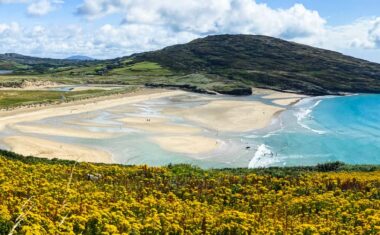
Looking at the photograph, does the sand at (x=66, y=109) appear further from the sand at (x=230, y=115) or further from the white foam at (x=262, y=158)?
the white foam at (x=262, y=158)

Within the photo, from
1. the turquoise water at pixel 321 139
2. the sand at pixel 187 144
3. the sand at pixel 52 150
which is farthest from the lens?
the sand at pixel 187 144

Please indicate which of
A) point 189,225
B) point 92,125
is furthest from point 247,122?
point 189,225

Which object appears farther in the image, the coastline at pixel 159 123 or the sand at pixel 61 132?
the sand at pixel 61 132

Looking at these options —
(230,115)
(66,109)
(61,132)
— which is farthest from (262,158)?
(66,109)

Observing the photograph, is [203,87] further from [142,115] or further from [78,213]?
[78,213]

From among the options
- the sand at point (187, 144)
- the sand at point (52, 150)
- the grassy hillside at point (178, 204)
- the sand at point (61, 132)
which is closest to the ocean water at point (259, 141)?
the sand at point (187, 144)

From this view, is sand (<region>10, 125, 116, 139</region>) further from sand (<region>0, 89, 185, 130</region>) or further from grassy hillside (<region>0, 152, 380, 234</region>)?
grassy hillside (<region>0, 152, 380, 234</region>)
